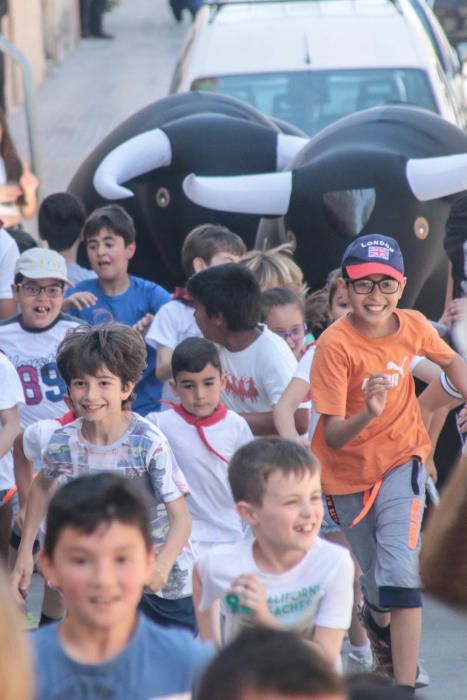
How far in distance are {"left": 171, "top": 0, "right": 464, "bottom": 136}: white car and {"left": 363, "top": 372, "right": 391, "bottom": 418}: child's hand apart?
5105 mm

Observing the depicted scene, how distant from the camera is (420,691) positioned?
5465mm

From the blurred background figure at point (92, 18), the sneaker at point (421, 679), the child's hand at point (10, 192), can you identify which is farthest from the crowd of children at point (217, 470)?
the blurred background figure at point (92, 18)

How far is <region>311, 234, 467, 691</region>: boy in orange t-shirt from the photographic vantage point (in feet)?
16.6

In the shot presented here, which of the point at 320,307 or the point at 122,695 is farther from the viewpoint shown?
the point at 320,307

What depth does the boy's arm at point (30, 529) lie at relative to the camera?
15.0ft

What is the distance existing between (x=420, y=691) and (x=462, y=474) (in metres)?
3.36

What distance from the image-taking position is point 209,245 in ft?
22.7

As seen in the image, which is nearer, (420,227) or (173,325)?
(173,325)

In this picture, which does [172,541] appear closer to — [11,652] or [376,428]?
[376,428]

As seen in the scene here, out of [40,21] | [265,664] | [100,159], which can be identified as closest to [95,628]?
[265,664]

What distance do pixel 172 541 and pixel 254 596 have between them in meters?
0.80

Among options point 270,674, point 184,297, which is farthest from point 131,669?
point 184,297

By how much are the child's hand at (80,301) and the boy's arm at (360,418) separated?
196cm

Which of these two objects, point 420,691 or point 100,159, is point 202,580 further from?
point 100,159
